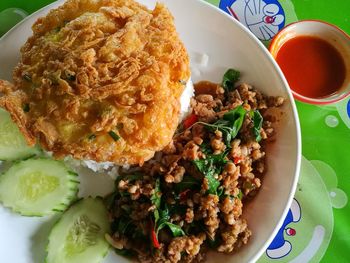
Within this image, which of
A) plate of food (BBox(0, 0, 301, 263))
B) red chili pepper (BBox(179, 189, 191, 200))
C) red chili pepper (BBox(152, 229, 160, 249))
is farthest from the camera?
red chili pepper (BBox(179, 189, 191, 200))

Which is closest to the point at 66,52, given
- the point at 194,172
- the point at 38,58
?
the point at 38,58

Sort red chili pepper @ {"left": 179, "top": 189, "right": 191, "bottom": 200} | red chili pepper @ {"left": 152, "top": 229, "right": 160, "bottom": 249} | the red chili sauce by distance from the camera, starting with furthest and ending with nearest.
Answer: the red chili sauce → red chili pepper @ {"left": 179, "top": 189, "right": 191, "bottom": 200} → red chili pepper @ {"left": 152, "top": 229, "right": 160, "bottom": 249}

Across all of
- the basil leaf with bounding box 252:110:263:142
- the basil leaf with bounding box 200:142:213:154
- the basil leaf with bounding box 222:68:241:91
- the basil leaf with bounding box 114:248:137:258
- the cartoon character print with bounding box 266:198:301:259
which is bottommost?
the cartoon character print with bounding box 266:198:301:259

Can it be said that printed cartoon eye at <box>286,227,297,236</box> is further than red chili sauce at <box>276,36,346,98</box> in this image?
No

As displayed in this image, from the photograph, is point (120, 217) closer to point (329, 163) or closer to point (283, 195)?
point (283, 195)

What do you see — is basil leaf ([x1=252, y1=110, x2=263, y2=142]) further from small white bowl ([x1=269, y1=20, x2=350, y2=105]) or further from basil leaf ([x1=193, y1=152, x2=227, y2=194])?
small white bowl ([x1=269, y1=20, x2=350, y2=105])

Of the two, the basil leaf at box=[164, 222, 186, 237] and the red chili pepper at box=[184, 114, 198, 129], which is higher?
the red chili pepper at box=[184, 114, 198, 129]

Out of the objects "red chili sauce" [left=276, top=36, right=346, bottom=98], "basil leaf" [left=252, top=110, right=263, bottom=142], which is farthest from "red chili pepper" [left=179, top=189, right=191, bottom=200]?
"red chili sauce" [left=276, top=36, right=346, bottom=98]
